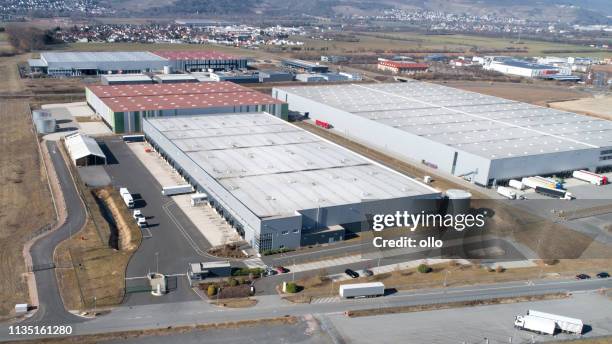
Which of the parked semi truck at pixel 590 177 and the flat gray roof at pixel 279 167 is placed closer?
the flat gray roof at pixel 279 167

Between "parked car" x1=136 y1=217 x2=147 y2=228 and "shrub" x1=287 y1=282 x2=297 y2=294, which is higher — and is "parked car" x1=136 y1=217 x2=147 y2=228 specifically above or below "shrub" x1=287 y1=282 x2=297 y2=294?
above

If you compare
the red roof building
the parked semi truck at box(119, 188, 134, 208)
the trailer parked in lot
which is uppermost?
the red roof building

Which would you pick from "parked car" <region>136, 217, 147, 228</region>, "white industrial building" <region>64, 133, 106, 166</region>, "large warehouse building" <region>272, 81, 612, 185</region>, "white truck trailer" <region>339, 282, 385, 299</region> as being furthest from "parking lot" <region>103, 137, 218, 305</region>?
"large warehouse building" <region>272, 81, 612, 185</region>

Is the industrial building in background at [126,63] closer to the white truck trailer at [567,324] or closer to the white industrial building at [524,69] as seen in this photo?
the white industrial building at [524,69]

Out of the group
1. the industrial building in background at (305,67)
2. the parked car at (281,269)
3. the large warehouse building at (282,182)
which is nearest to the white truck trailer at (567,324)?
the large warehouse building at (282,182)

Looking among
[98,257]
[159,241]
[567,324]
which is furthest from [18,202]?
[567,324]

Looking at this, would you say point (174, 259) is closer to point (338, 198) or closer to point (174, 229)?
point (174, 229)

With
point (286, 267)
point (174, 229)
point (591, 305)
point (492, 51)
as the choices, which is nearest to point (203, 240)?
point (174, 229)

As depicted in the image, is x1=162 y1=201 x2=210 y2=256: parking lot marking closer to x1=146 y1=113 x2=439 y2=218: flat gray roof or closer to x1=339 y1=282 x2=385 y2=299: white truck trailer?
x1=146 y1=113 x2=439 y2=218: flat gray roof
